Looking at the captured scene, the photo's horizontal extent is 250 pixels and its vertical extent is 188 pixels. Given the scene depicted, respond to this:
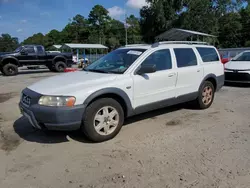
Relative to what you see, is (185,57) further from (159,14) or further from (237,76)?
(159,14)

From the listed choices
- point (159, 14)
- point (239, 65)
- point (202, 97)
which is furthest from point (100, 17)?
point (202, 97)

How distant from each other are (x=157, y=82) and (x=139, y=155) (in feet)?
5.48

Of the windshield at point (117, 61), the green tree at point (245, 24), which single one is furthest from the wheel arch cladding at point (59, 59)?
the green tree at point (245, 24)

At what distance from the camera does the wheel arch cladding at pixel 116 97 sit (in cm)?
383

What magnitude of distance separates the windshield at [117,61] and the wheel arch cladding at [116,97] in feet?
1.55

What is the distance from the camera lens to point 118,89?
162 inches

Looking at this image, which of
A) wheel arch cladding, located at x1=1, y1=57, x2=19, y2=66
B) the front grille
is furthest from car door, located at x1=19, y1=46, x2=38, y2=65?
the front grille

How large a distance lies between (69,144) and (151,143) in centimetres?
138

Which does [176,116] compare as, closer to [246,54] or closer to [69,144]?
[69,144]

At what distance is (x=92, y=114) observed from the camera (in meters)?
3.85

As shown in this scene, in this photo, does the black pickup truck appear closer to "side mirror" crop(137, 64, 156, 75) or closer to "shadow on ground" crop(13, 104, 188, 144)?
"shadow on ground" crop(13, 104, 188, 144)

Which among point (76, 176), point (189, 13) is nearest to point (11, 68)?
point (76, 176)

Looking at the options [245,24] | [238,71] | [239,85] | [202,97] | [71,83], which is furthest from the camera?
[245,24]

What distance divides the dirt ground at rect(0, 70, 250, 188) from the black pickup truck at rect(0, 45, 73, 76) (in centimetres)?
1194
